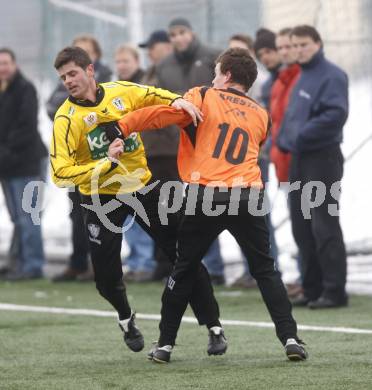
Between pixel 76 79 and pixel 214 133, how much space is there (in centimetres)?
89

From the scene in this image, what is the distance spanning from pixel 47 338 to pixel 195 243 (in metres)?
1.69

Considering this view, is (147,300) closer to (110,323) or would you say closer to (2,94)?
(110,323)

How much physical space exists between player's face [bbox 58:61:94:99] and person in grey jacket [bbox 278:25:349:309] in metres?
2.54

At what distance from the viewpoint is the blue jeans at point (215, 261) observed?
1128cm

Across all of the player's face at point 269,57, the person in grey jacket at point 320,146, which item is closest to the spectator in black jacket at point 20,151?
the player's face at point 269,57

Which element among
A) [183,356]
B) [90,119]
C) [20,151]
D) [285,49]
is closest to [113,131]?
[90,119]

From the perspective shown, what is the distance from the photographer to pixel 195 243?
22.4 feet

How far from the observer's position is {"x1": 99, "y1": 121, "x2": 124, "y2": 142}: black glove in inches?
266

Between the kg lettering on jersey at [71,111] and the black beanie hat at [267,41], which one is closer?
the kg lettering on jersey at [71,111]

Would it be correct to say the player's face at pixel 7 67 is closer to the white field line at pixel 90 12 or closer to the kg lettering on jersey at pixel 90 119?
the white field line at pixel 90 12

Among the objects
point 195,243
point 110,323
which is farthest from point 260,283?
point 110,323

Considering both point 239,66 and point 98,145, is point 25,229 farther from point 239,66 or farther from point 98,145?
point 239,66

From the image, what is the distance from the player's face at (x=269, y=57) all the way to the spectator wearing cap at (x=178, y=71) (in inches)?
18.4

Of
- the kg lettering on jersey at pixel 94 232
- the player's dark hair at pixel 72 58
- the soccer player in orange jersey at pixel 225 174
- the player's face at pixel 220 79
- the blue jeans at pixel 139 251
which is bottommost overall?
the blue jeans at pixel 139 251
